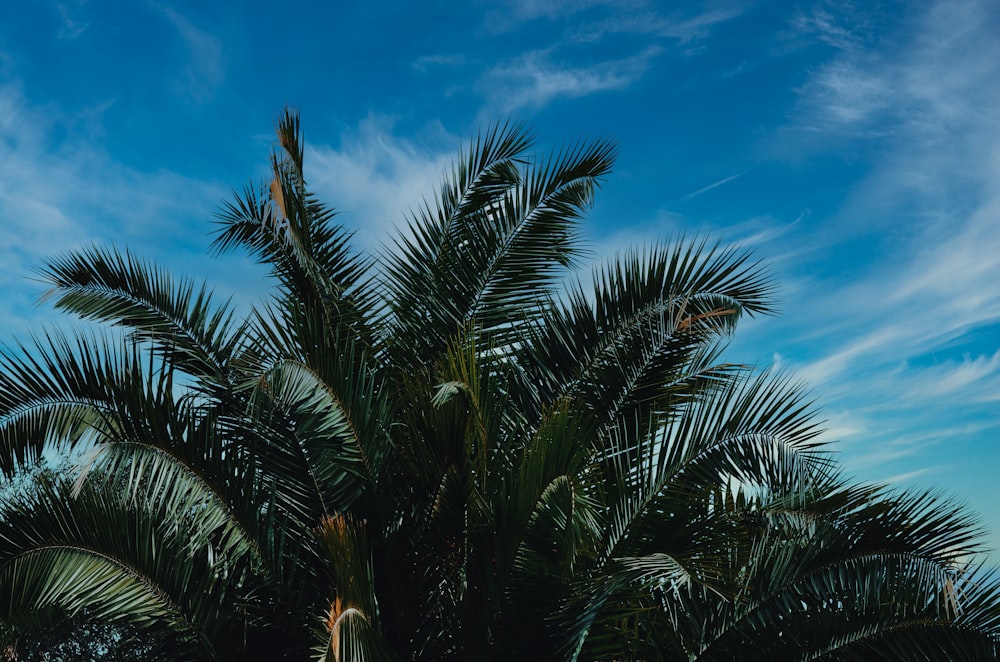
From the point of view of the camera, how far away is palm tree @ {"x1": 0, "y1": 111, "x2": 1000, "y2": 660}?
226 inches

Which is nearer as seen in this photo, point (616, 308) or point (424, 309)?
point (616, 308)

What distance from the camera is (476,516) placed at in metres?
6.16

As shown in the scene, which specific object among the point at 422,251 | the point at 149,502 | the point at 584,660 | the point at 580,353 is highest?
the point at 422,251

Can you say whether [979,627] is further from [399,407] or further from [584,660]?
[399,407]

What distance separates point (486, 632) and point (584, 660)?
0.67 metres

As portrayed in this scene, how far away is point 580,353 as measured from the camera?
823 cm

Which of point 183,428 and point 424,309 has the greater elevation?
point 424,309

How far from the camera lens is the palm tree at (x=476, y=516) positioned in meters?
5.73

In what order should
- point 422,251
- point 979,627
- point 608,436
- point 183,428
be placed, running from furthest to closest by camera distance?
point 422,251
point 608,436
point 183,428
point 979,627

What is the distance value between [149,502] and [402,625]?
2073 millimetres

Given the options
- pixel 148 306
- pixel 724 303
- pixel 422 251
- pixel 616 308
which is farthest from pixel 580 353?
pixel 148 306

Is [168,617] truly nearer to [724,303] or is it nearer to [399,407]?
[399,407]

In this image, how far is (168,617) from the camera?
20.6 feet

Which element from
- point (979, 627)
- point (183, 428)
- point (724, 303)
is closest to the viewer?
point (979, 627)
